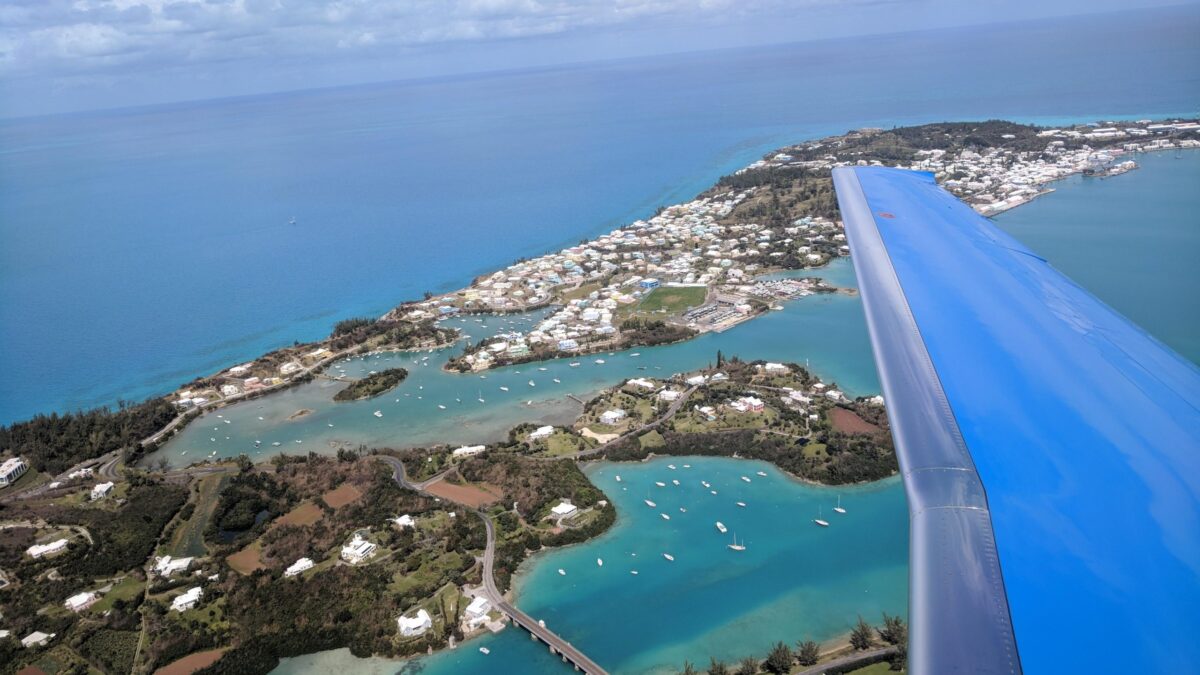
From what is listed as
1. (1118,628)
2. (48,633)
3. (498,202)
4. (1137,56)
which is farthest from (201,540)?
(1137,56)

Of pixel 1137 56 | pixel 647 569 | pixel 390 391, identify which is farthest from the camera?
pixel 1137 56

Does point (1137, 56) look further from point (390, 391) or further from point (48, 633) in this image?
point (48, 633)

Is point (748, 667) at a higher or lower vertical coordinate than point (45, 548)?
higher

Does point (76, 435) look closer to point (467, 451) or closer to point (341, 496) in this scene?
point (341, 496)

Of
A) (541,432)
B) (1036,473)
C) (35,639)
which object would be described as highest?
(1036,473)

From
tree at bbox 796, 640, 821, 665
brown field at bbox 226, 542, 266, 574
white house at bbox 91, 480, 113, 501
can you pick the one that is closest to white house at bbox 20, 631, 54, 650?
brown field at bbox 226, 542, 266, 574

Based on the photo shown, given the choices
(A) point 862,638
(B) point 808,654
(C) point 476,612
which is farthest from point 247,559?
(A) point 862,638
